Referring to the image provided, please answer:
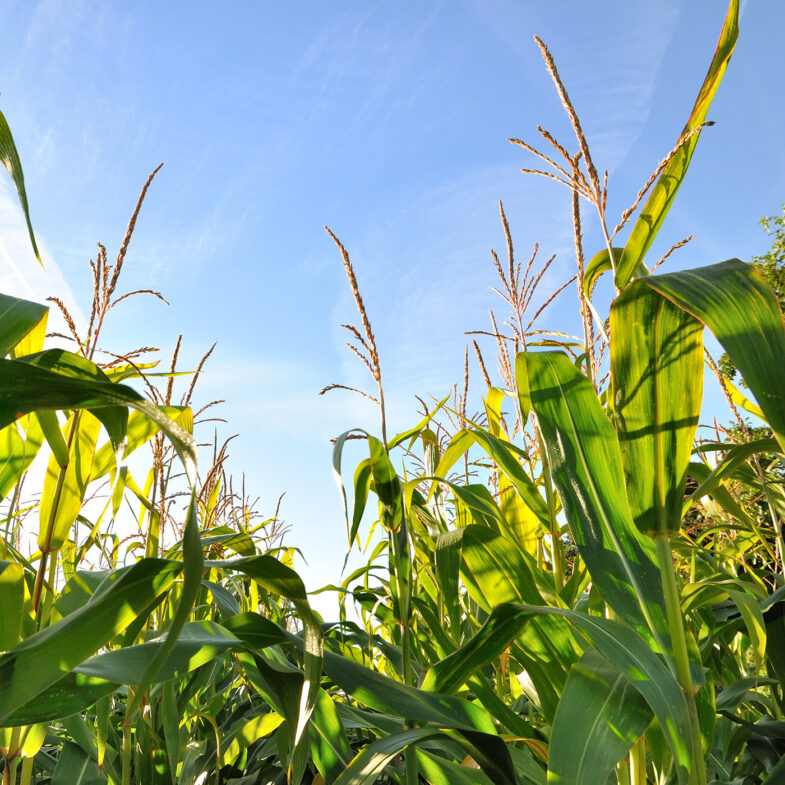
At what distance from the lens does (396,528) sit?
974 millimetres

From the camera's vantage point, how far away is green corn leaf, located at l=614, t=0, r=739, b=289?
0.69 metres

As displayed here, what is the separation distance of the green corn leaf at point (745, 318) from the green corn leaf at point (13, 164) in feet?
2.27

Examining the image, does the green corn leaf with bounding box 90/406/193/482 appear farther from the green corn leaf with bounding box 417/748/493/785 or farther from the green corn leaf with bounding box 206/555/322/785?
the green corn leaf with bounding box 417/748/493/785

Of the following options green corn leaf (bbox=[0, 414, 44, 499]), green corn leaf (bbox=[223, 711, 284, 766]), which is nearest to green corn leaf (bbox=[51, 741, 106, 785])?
green corn leaf (bbox=[223, 711, 284, 766])

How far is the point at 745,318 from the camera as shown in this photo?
1.84 feet

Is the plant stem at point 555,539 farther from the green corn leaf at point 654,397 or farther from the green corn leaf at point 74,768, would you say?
the green corn leaf at point 74,768

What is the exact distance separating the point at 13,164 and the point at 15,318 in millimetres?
197

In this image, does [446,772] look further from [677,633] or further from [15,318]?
[15,318]

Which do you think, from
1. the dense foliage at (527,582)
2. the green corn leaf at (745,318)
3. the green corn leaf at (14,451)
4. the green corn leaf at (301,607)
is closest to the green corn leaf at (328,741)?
the dense foliage at (527,582)

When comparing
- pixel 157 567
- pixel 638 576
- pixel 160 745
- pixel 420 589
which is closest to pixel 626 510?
pixel 638 576

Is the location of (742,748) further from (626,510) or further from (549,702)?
(626,510)

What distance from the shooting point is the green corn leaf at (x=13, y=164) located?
688 mm

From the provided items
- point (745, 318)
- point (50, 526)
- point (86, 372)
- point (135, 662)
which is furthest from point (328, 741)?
point (745, 318)

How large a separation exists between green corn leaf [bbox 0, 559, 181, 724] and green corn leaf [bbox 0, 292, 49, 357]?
28 centimetres
